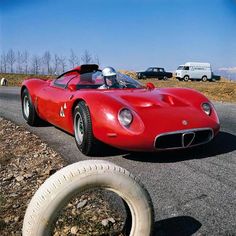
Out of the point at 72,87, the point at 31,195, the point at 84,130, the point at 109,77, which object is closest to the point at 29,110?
the point at 72,87

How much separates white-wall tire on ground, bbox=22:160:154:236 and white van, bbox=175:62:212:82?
3700cm

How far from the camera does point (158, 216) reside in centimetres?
315

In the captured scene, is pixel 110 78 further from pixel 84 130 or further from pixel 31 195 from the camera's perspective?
pixel 31 195

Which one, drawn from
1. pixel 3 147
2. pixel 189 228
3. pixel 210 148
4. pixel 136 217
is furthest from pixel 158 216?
pixel 3 147

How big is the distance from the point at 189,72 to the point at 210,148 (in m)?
34.5

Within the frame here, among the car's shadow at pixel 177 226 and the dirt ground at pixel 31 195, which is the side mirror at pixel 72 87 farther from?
the car's shadow at pixel 177 226

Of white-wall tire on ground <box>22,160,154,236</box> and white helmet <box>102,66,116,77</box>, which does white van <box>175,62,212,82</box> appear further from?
white-wall tire on ground <box>22,160,154,236</box>

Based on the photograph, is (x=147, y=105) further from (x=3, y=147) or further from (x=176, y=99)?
(x=3, y=147)

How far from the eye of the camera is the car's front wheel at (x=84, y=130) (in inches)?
188

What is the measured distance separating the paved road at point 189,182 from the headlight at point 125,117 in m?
0.51

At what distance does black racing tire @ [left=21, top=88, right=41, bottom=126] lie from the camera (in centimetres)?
718

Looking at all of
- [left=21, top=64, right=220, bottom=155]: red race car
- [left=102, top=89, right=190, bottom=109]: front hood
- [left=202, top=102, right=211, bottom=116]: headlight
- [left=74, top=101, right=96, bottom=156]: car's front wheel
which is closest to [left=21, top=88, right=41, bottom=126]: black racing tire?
[left=21, top=64, right=220, bottom=155]: red race car

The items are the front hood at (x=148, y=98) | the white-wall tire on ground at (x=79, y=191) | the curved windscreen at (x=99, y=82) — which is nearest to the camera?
the white-wall tire on ground at (x=79, y=191)

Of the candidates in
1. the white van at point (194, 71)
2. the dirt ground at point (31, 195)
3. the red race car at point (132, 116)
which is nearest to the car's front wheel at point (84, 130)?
the red race car at point (132, 116)
